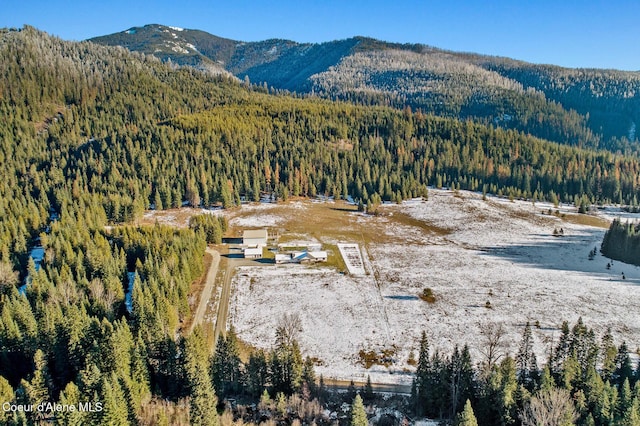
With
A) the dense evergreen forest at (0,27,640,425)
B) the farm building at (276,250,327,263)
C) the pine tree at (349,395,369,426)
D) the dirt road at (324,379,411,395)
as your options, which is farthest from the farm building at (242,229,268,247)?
the pine tree at (349,395,369,426)

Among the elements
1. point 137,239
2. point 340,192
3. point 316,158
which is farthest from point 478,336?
point 316,158

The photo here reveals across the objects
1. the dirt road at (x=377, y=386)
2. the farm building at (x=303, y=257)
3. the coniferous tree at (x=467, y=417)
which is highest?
the farm building at (x=303, y=257)

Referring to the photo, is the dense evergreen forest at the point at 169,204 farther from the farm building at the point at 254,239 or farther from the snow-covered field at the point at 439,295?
the farm building at the point at 254,239

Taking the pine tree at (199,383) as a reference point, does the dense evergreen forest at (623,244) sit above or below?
above

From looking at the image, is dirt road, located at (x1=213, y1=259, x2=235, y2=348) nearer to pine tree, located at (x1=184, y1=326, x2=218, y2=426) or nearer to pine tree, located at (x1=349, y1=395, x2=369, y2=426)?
pine tree, located at (x1=184, y1=326, x2=218, y2=426)

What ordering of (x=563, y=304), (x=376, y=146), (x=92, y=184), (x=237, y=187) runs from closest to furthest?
(x=563, y=304) → (x=92, y=184) → (x=237, y=187) → (x=376, y=146)

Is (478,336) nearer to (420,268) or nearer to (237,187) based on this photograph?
(420,268)

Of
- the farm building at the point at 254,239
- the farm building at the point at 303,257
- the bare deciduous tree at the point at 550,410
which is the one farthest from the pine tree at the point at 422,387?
the farm building at the point at 254,239
